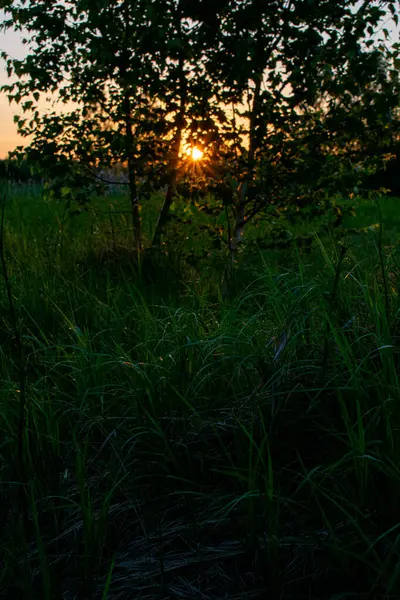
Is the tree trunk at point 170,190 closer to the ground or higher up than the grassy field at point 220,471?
higher up

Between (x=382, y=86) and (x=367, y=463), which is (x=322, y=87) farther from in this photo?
(x=367, y=463)

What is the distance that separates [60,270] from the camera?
3885 mm

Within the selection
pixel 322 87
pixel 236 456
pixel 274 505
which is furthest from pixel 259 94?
pixel 274 505

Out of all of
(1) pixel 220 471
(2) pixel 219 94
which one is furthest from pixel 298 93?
(1) pixel 220 471

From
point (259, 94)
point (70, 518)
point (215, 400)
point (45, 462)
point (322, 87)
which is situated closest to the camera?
point (70, 518)

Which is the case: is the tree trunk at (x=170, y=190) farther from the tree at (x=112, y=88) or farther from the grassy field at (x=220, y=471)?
the grassy field at (x=220, y=471)

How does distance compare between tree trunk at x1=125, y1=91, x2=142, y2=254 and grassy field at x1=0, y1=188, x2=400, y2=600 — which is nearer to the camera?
grassy field at x1=0, y1=188, x2=400, y2=600

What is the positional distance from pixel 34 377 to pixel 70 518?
3.18 ft

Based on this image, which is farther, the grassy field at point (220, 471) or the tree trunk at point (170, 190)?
the tree trunk at point (170, 190)

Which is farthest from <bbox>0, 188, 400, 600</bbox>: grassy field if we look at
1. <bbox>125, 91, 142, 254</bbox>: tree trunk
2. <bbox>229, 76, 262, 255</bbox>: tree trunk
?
<bbox>125, 91, 142, 254</bbox>: tree trunk

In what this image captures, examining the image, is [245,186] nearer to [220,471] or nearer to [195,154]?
[195,154]

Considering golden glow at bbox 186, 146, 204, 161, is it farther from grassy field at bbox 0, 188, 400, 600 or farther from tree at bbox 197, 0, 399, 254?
grassy field at bbox 0, 188, 400, 600

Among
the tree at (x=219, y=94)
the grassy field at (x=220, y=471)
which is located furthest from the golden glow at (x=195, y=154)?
the grassy field at (x=220, y=471)

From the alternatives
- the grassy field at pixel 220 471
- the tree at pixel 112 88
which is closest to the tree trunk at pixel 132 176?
the tree at pixel 112 88
